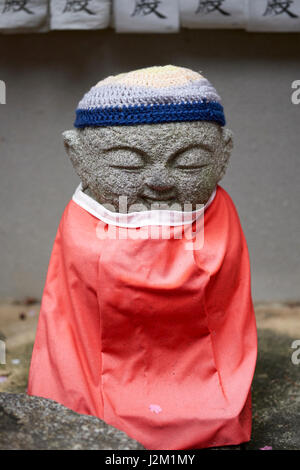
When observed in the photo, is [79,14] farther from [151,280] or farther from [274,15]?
[151,280]

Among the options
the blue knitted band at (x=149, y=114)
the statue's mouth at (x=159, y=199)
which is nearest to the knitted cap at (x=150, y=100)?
the blue knitted band at (x=149, y=114)

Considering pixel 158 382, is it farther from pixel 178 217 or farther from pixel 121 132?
pixel 121 132

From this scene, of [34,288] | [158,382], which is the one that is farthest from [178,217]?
[34,288]

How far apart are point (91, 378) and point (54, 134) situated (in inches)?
79.2

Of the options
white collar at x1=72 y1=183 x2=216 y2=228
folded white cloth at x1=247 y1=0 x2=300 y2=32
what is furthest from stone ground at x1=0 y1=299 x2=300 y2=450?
folded white cloth at x1=247 y1=0 x2=300 y2=32

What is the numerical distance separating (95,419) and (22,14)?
2.28 meters

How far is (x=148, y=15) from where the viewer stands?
11.1ft

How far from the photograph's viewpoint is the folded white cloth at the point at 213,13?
133 inches

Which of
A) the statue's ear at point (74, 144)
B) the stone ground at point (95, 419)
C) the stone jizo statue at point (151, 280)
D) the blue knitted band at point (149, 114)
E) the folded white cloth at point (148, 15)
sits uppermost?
the folded white cloth at point (148, 15)

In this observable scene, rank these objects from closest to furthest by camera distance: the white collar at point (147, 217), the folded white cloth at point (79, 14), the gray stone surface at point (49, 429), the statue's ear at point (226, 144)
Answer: the gray stone surface at point (49, 429) < the white collar at point (147, 217) < the statue's ear at point (226, 144) < the folded white cloth at point (79, 14)

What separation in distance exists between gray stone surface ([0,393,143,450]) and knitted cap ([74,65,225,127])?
94 cm

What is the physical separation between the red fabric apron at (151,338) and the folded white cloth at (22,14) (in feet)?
4.78

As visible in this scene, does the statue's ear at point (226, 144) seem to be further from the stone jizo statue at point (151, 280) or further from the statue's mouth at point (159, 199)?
the statue's mouth at point (159, 199)

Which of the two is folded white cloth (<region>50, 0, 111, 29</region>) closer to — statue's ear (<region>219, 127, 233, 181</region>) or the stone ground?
statue's ear (<region>219, 127, 233, 181</region>)
